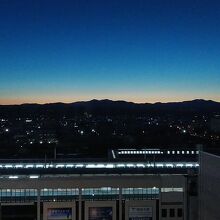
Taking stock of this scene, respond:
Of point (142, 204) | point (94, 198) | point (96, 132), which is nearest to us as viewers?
point (142, 204)

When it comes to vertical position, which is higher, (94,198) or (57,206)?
(94,198)

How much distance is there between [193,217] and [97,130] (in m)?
43.1

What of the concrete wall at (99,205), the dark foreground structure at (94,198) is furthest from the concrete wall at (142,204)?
the concrete wall at (99,205)

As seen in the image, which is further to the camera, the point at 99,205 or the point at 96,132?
the point at 96,132

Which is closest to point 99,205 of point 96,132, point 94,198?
point 94,198

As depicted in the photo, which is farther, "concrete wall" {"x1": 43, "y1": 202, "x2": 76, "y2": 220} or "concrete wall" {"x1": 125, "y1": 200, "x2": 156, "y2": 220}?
"concrete wall" {"x1": 125, "y1": 200, "x2": 156, "y2": 220}

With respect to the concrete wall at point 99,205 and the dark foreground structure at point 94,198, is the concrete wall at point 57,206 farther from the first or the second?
the concrete wall at point 99,205

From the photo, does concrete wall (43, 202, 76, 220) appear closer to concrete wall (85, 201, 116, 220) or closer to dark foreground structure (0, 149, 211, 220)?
dark foreground structure (0, 149, 211, 220)

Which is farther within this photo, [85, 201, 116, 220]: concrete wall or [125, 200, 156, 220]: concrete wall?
[125, 200, 156, 220]: concrete wall

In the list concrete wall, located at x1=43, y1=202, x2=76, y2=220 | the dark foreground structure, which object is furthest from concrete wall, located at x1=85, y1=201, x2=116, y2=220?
concrete wall, located at x1=43, y1=202, x2=76, y2=220

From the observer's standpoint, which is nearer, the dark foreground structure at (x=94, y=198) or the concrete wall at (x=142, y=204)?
the dark foreground structure at (x=94, y=198)

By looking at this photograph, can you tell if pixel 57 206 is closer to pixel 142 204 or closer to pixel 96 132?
pixel 142 204

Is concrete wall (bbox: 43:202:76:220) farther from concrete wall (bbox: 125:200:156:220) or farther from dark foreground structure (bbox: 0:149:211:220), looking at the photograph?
concrete wall (bbox: 125:200:156:220)

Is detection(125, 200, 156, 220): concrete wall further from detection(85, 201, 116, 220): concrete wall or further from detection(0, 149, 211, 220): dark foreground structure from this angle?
detection(85, 201, 116, 220): concrete wall
